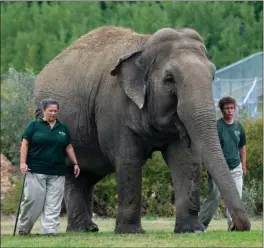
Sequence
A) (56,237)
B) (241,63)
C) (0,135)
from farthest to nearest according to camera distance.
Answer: (241,63) → (0,135) → (56,237)

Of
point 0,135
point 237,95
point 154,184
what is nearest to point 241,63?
point 237,95

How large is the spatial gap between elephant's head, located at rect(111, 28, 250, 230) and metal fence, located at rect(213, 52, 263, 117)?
13.9 m

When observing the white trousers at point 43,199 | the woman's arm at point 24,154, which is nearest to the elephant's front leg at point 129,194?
the white trousers at point 43,199

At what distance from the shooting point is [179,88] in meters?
17.7

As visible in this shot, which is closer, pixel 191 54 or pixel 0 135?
pixel 191 54

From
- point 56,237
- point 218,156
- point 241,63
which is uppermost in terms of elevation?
point 241,63

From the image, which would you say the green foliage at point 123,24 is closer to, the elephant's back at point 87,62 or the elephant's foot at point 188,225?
the elephant's back at point 87,62

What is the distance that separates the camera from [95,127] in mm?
19766

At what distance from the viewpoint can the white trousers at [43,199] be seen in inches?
721

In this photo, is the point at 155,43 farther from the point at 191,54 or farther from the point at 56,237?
the point at 56,237

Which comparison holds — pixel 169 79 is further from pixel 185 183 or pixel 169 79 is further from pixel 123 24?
pixel 123 24

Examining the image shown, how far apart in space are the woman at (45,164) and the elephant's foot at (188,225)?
1703 mm

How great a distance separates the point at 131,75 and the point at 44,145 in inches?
65.9

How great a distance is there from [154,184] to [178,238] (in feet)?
41.6
